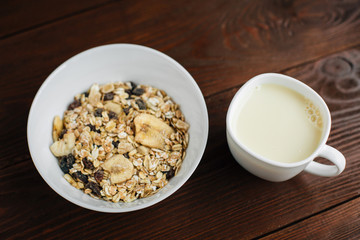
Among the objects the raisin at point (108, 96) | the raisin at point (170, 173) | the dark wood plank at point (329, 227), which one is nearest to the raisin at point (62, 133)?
the raisin at point (108, 96)

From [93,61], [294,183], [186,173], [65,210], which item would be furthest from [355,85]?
[65,210]

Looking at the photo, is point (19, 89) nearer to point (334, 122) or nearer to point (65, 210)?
point (65, 210)

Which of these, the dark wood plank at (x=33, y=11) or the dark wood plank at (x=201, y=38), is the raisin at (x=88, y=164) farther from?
the dark wood plank at (x=33, y=11)

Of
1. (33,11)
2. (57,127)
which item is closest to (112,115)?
(57,127)

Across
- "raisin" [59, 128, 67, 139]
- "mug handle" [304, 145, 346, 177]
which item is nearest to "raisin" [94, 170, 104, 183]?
"raisin" [59, 128, 67, 139]

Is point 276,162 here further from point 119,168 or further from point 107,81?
point 107,81

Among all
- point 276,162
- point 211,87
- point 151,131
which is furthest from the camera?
point 211,87

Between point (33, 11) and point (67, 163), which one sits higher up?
point (33, 11)
